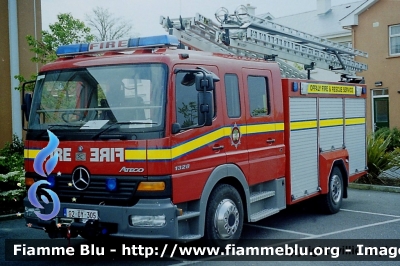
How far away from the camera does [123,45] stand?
6.65 m

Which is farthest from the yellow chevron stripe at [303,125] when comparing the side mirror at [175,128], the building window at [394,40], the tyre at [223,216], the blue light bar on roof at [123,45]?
the building window at [394,40]

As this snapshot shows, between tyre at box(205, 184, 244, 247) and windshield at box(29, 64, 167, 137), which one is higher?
windshield at box(29, 64, 167, 137)

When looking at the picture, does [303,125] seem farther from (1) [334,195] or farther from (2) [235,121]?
(2) [235,121]

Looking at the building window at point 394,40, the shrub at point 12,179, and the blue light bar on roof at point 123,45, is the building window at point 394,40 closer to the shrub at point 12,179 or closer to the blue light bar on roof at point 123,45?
the shrub at point 12,179

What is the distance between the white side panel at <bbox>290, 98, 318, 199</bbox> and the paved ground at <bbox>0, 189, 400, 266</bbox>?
586mm

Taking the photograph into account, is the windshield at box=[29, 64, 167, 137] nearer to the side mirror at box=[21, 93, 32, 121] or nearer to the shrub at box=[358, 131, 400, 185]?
the side mirror at box=[21, 93, 32, 121]

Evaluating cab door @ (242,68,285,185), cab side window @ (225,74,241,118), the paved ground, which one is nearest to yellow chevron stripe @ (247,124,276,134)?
cab door @ (242,68,285,185)

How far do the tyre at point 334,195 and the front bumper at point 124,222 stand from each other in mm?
4375

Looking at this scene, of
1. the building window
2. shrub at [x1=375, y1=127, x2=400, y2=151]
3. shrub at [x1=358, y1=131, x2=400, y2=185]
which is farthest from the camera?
the building window

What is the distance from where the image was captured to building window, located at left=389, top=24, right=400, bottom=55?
23.9 meters

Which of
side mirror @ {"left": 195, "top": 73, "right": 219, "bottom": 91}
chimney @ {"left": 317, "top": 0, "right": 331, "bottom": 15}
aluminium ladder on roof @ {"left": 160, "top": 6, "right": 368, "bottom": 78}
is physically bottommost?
side mirror @ {"left": 195, "top": 73, "right": 219, "bottom": 91}

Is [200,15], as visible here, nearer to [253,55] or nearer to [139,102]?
[253,55]

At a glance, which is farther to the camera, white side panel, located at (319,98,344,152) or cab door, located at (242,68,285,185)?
white side panel, located at (319,98,344,152)

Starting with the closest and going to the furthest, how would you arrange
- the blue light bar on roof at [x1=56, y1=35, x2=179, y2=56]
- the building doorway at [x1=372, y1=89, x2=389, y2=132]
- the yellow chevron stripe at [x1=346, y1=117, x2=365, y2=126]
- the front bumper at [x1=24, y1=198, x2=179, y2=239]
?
the front bumper at [x1=24, y1=198, x2=179, y2=239]
the blue light bar on roof at [x1=56, y1=35, x2=179, y2=56]
the yellow chevron stripe at [x1=346, y1=117, x2=365, y2=126]
the building doorway at [x1=372, y1=89, x2=389, y2=132]
